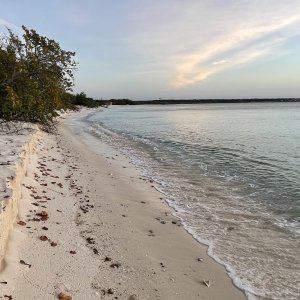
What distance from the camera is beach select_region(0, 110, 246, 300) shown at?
204 inches

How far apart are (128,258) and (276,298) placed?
2.48 meters

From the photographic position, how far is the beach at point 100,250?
17.0 feet

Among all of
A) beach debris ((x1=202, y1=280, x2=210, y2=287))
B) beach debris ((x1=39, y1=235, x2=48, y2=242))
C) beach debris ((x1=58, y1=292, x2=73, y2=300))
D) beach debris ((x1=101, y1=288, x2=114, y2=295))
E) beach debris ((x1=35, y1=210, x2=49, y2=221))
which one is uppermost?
beach debris ((x1=35, y1=210, x2=49, y2=221))

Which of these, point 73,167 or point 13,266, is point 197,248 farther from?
point 73,167

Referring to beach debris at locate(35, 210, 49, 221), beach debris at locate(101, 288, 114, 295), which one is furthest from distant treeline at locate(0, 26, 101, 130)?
beach debris at locate(101, 288, 114, 295)

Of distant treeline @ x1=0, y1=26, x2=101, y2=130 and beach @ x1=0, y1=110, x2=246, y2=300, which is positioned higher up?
distant treeline @ x1=0, y1=26, x2=101, y2=130

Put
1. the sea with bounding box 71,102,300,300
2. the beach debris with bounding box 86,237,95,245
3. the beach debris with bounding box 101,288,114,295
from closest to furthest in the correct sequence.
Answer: the beach debris with bounding box 101,288,114,295
the sea with bounding box 71,102,300,300
the beach debris with bounding box 86,237,95,245

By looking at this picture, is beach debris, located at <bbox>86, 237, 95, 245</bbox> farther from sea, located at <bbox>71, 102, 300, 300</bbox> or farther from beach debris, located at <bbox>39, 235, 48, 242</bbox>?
sea, located at <bbox>71, 102, 300, 300</bbox>

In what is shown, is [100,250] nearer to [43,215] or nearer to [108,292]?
[108,292]

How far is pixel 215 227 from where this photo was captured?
8438mm

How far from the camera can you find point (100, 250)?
6.50 metres

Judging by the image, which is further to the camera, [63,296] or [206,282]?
[206,282]

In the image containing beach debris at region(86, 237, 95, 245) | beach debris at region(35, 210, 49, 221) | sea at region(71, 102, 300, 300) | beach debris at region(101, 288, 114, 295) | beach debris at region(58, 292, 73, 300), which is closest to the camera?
beach debris at region(58, 292, 73, 300)

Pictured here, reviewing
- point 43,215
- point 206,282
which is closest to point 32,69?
point 43,215
